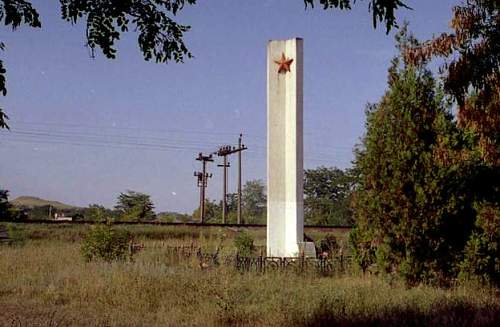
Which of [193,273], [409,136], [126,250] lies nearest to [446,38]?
[409,136]

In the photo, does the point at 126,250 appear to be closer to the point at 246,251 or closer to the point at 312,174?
the point at 246,251

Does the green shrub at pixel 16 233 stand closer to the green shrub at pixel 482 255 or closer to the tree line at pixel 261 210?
the tree line at pixel 261 210

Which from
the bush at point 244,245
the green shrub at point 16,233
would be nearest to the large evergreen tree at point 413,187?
the bush at point 244,245

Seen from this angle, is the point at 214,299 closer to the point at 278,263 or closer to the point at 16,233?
the point at 278,263

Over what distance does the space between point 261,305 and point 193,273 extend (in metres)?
3.61

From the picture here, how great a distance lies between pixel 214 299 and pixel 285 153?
Result: 1058cm

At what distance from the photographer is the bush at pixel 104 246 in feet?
54.2

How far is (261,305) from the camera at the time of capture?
9.70m

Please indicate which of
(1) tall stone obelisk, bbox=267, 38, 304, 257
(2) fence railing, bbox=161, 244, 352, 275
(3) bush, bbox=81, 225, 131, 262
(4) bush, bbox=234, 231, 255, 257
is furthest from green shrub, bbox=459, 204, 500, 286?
(3) bush, bbox=81, 225, 131, 262

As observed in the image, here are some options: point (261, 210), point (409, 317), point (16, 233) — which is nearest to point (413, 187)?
point (409, 317)

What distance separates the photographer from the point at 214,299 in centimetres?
1014

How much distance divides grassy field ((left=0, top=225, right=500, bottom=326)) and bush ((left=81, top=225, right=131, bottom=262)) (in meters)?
1.42

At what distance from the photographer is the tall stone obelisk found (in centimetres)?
2005

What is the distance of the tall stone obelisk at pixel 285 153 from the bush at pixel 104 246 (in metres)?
5.24
